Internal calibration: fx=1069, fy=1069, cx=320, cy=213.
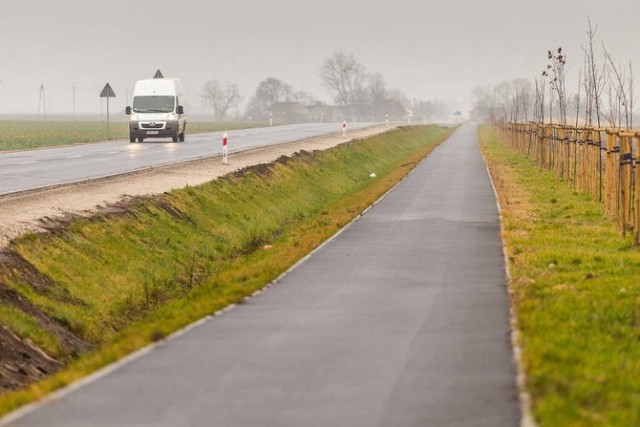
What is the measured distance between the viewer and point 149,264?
17.8 m

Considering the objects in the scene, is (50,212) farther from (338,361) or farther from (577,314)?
(338,361)

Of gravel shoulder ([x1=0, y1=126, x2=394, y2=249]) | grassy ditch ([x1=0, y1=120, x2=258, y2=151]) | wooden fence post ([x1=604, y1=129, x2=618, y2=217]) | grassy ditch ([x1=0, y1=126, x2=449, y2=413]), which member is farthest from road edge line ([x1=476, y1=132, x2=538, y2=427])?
grassy ditch ([x1=0, y1=120, x2=258, y2=151])

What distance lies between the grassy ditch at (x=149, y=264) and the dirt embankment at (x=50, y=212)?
77 mm

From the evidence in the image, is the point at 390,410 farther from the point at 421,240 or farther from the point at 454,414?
the point at 421,240

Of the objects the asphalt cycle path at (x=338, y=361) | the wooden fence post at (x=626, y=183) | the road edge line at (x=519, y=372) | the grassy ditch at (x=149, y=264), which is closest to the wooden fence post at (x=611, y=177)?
the wooden fence post at (x=626, y=183)

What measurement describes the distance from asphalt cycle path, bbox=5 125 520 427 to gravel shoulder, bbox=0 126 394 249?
513 centimetres

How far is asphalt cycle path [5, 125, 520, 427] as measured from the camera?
7.01m

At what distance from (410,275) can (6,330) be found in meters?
4.93

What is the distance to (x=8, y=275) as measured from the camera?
13.9 m

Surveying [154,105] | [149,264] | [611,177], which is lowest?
[149,264]

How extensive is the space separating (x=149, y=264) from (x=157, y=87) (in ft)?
106

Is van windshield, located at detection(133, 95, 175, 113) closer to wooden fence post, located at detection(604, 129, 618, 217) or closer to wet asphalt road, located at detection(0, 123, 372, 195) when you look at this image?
wet asphalt road, located at detection(0, 123, 372, 195)

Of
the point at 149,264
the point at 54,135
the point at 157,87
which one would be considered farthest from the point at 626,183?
the point at 54,135

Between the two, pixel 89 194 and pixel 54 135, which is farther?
pixel 54 135
